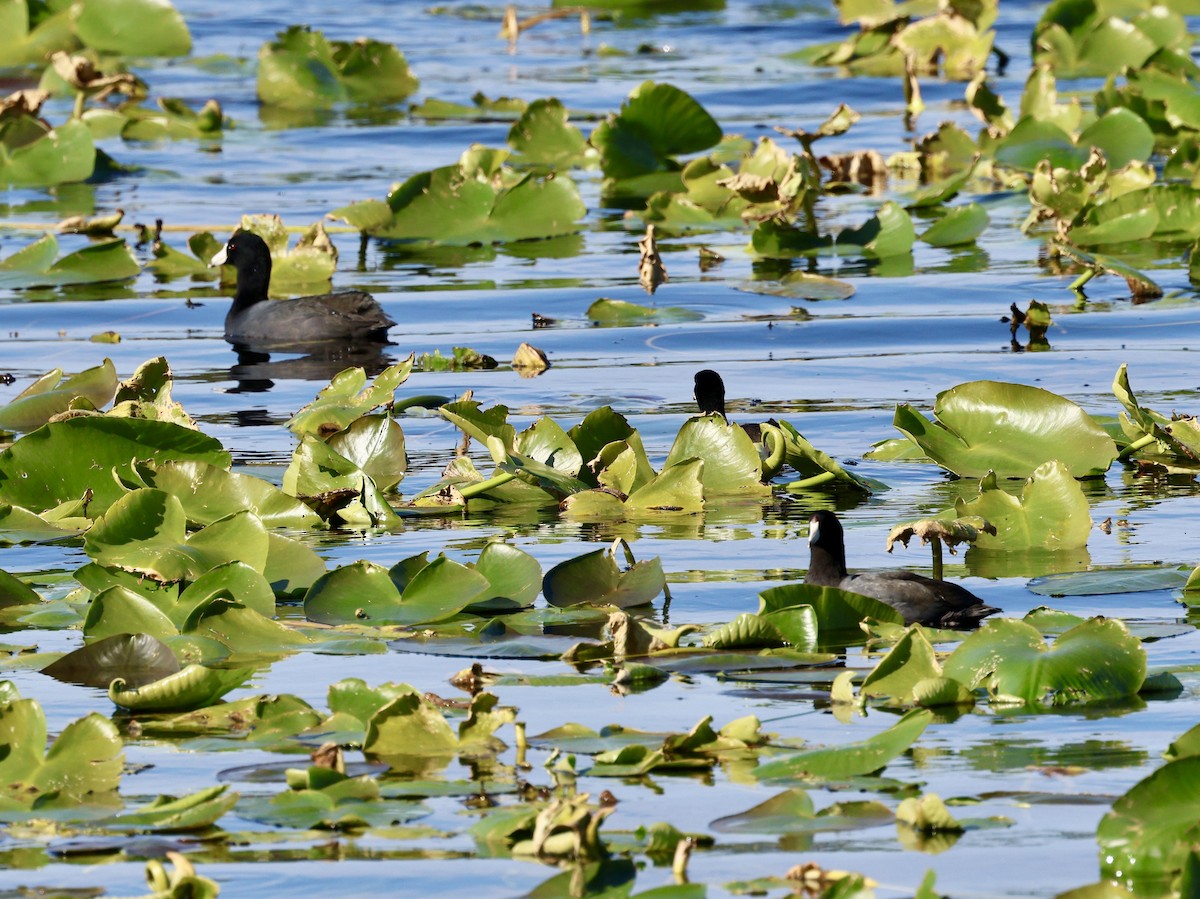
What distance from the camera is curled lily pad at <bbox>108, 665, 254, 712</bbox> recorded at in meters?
4.51

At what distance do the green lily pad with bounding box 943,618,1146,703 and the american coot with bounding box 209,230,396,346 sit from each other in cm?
617

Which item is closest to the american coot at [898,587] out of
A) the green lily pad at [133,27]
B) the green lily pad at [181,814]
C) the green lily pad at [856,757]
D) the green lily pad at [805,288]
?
the green lily pad at [856,757]

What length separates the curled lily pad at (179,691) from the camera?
4.51 m

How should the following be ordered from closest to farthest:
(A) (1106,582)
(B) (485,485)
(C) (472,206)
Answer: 1. (A) (1106,582)
2. (B) (485,485)
3. (C) (472,206)

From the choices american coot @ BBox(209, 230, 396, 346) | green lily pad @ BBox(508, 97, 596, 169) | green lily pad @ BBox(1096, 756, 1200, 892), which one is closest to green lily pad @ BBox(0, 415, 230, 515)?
green lily pad @ BBox(1096, 756, 1200, 892)

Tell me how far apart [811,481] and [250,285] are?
202 inches

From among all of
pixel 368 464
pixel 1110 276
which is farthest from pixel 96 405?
pixel 1110 276

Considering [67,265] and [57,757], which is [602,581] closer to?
[57,757]

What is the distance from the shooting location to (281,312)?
427 inches

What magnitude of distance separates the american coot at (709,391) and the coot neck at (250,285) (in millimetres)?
3973

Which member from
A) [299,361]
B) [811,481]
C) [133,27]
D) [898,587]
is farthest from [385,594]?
[133,27]

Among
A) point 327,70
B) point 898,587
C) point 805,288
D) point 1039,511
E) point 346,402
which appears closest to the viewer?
point 898,587

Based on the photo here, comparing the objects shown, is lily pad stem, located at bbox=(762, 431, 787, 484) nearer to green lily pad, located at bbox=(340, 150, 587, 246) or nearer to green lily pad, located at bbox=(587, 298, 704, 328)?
green lily pad, located at bbox=(587, 298, 704, 328)

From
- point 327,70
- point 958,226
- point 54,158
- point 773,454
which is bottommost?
point 773,454
